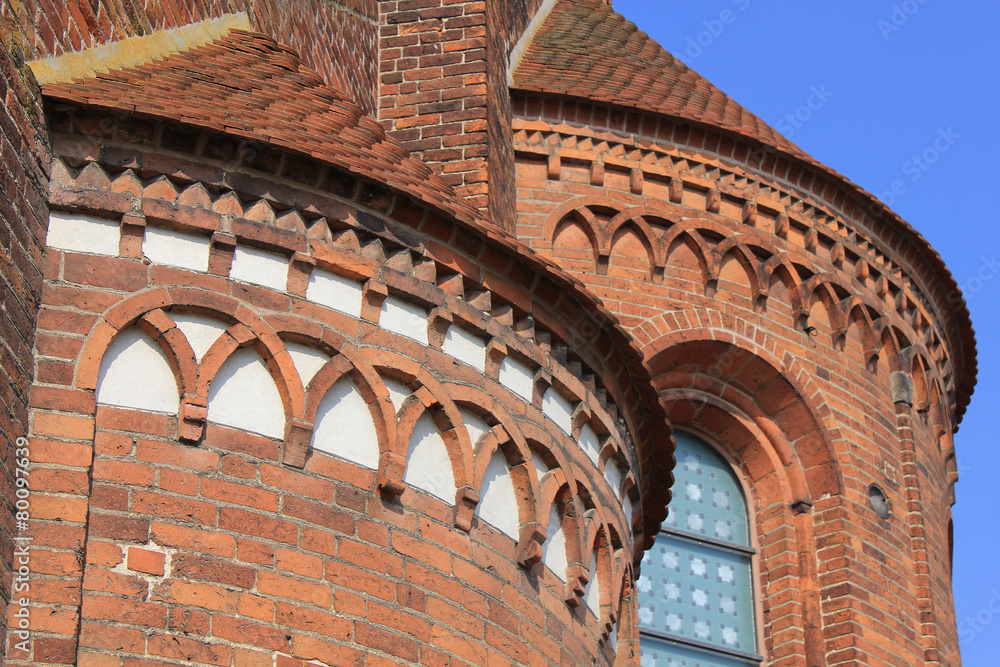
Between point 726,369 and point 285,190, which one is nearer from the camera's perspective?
point 285,190

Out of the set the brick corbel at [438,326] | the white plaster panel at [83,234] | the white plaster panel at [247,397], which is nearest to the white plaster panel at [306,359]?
the white plaster panel at [247,397]

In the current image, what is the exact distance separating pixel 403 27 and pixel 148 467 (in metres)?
6.19

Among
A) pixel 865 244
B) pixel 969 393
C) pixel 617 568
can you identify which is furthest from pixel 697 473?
pixel 617 568

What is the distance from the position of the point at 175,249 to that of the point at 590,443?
2.52 m

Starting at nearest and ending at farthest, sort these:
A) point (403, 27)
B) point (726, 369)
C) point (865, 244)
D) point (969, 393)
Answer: point (403, 27), point (726, 369), point (865, 244), point (969, 393)

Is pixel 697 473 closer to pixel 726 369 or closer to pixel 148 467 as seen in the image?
pixel 726 369

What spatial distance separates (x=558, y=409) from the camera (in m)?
7.64

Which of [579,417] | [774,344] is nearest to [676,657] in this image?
[774,344]

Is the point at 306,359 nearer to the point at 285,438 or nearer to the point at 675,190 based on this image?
the point at 285,438

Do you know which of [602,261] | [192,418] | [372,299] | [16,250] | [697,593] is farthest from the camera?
[697,593]

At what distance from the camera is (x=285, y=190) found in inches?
269

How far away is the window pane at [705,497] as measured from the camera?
12.5 metres

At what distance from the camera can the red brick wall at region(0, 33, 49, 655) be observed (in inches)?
219

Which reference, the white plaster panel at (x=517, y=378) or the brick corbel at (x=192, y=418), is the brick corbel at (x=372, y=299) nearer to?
the white plaster panel at (x=517, y=378)
